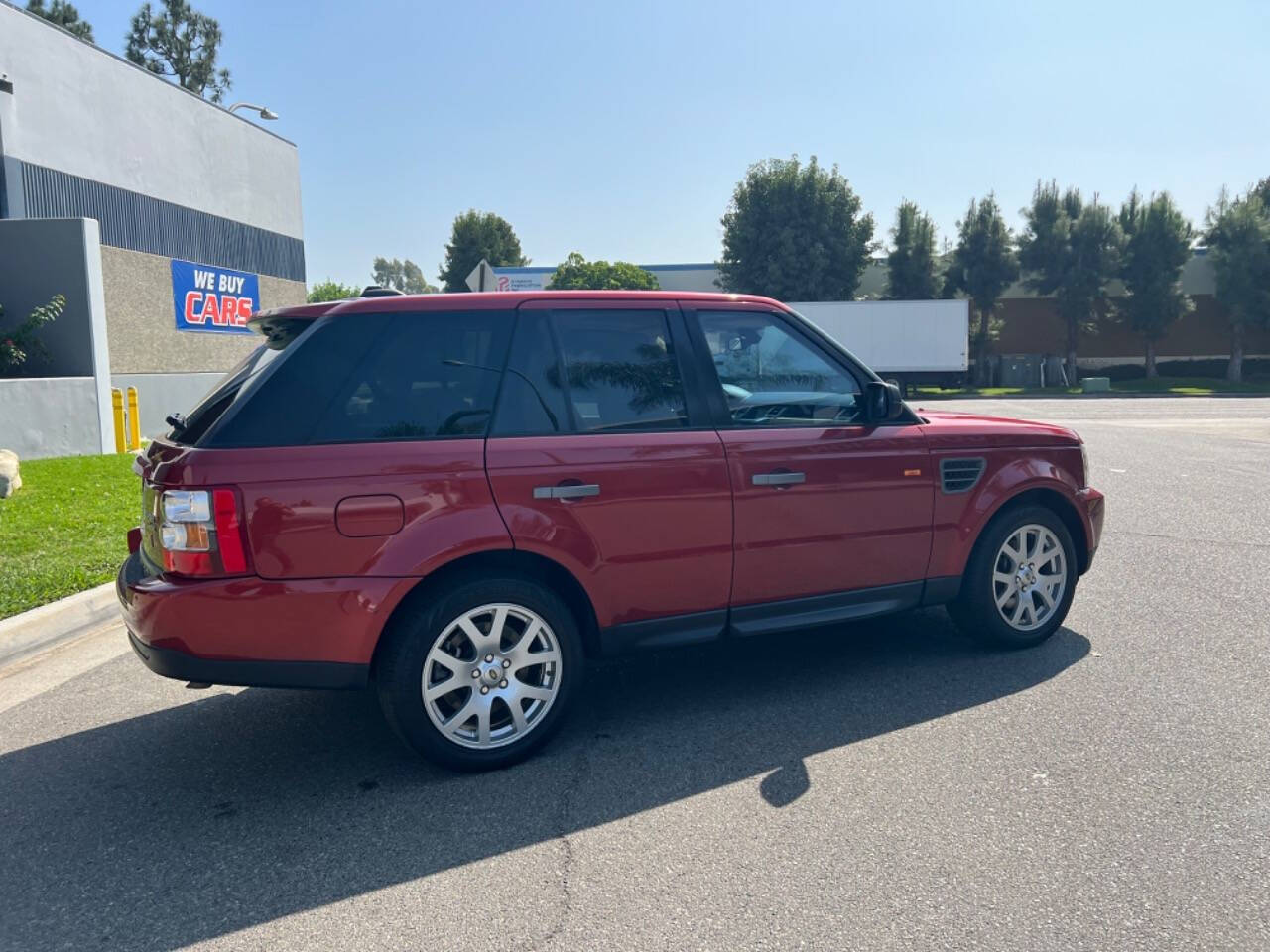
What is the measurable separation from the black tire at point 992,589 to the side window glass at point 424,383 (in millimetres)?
2763

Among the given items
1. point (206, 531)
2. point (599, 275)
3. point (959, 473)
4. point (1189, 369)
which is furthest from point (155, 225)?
point (1189, 369)

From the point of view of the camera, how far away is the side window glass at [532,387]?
4152mm

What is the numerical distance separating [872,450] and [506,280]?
4719 cm

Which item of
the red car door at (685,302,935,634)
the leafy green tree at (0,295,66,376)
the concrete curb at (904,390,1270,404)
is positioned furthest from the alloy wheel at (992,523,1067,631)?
the concrete curb at (904,390,1270,404)

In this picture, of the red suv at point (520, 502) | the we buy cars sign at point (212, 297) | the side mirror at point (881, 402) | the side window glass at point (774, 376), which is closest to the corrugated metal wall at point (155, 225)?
the we buy cars sign at point (212, 297)

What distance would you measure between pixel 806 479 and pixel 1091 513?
2034 mm

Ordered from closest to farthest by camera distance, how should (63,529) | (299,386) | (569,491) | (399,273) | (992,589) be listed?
(299,386) < (569,491) < (992,589) < (63,529) < (399,273)

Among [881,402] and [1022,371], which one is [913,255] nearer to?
[1022,371]

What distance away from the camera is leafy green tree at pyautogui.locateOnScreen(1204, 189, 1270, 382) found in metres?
45.2

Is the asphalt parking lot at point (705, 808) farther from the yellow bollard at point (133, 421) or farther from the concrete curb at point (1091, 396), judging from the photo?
the concrete curb at point (1091, 396)

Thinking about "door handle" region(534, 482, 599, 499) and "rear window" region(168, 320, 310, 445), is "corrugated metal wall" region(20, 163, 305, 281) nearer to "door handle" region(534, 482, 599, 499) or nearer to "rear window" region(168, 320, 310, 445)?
"rear window" region(168, 320, 310, 445)

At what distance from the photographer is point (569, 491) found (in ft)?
13.5

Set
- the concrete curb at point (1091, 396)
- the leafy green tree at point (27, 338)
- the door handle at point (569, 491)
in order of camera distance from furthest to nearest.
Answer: the concrete curb at point (1091, 396)
the leafy green tree at point (27, 338)
the door handle at point (569, 491)

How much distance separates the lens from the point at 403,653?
3.84 meters
